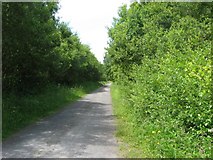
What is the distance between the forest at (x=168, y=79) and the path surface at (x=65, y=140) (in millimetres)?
821

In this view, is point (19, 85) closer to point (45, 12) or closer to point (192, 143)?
point (45, 12)

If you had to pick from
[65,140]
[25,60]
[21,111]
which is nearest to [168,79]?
[65,140]

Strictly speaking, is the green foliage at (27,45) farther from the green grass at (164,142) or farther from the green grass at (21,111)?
the green grass at (164,142)

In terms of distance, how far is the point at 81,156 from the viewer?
8.09 m

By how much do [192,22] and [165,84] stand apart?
6208mm

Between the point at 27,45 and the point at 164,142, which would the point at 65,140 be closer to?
the point at 164,142

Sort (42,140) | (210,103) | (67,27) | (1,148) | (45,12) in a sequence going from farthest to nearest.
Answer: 1. (67,27)
2. (45,12)
3. (42,140)
4. (1,148)
5. (210,103)

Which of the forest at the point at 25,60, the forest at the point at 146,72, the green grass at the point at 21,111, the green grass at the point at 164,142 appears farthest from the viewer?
the forest at the point at 25,60

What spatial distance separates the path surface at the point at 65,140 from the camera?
27.5ft

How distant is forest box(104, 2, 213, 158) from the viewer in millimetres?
7066

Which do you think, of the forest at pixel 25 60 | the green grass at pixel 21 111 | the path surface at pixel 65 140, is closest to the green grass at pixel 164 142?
the path surface at pixel 65 140

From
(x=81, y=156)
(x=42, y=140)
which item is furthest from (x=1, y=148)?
(x=81, y=156)

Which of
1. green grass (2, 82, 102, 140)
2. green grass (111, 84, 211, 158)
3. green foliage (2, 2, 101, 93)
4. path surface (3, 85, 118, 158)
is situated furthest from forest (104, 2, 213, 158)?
green grass (2, 82, 102, 140)

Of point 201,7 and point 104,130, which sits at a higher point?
point 201,7
